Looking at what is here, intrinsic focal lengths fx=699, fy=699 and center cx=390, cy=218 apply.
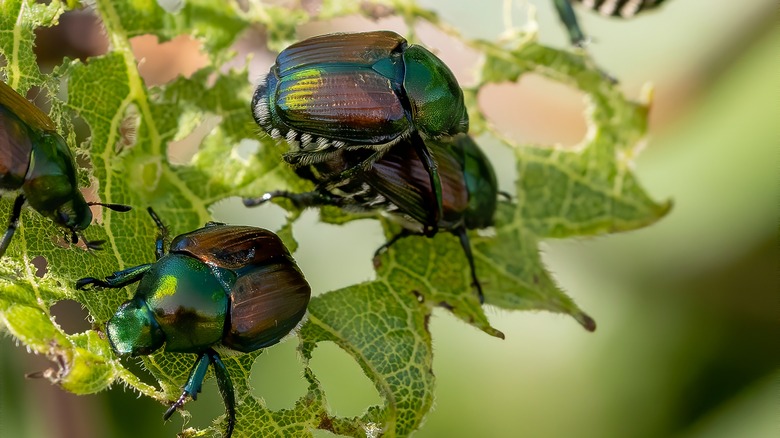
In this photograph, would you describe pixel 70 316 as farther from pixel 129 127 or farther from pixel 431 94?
pixel 431 94

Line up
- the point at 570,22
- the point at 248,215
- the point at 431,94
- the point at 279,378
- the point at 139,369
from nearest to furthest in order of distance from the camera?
the point at 139,369 → the point at 431,94 → the point at 279,378 → the point at 248,215 → the point at 570,22

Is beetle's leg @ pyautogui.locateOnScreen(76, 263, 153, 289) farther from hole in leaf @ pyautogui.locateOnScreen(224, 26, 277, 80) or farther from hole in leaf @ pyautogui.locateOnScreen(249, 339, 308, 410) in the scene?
hole in leaf @ pyautogui.locateOnScreen(224, 26, 277, 80)

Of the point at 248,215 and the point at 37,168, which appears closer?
the point at 37,168

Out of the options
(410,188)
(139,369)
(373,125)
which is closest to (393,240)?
(410,188)

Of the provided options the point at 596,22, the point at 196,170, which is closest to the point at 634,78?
the point at 596,22

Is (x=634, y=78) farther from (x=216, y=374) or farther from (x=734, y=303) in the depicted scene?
(x=216, y=374)

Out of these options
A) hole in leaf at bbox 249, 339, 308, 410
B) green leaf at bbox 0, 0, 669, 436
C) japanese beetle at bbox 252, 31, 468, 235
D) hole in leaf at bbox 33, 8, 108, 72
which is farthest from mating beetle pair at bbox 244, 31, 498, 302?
hole in leaf at bbox 33, 8, 108, 72
